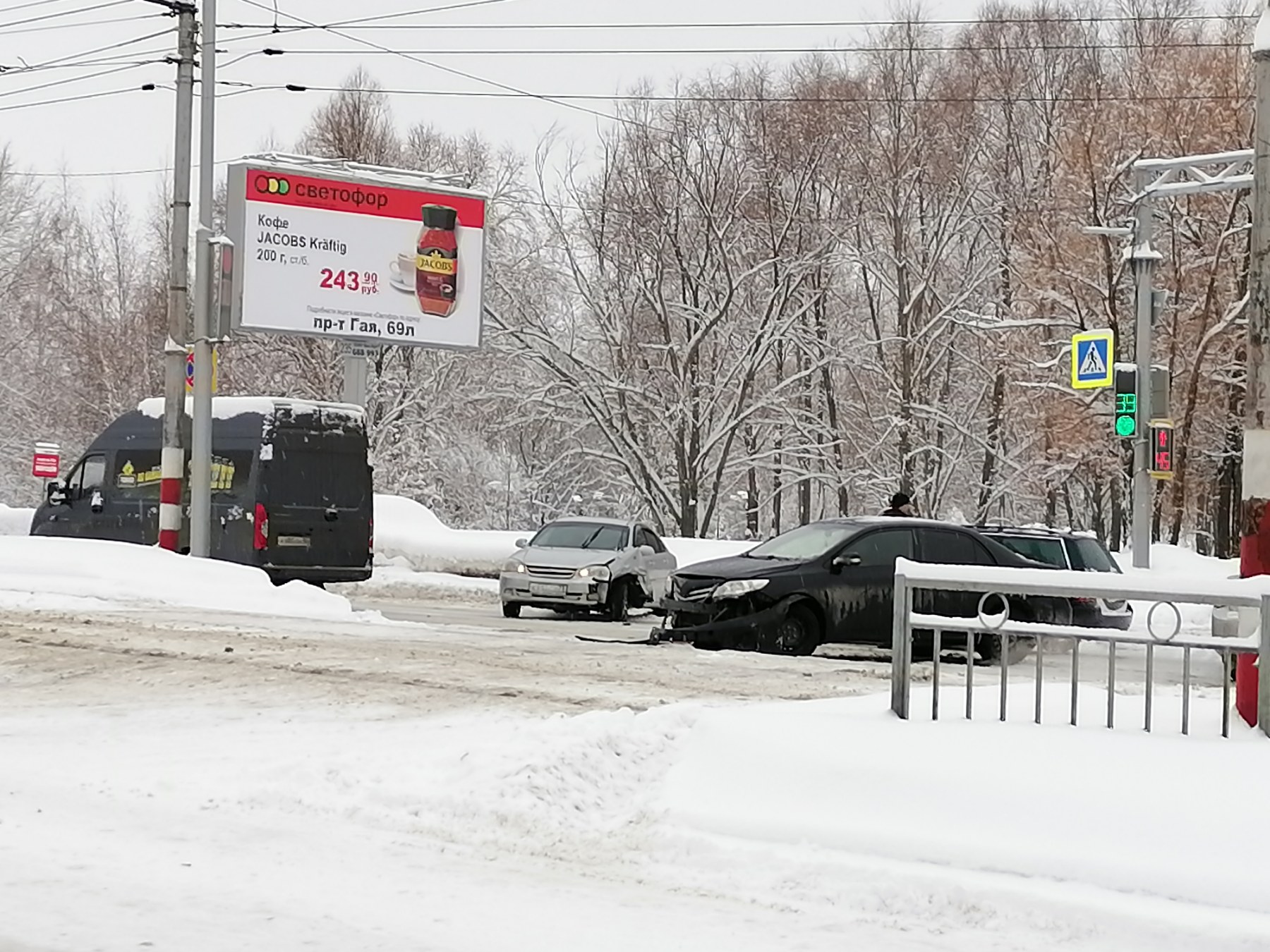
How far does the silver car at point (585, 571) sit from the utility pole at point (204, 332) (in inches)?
157

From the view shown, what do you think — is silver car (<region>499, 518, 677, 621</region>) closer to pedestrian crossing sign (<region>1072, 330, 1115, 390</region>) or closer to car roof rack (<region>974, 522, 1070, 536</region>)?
car roof rack (<region>974, 522, 1070, 536</region>)

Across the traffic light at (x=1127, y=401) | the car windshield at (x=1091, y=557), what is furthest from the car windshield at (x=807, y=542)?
the traffic light at (x=1127, y=401)

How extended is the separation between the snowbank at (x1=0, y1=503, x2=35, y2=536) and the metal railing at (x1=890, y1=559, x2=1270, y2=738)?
30.9 m

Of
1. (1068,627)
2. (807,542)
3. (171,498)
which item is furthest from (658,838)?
(171,498)

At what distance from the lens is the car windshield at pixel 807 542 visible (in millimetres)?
16172

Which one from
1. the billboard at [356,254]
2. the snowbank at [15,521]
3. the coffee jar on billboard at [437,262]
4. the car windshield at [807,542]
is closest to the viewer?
the car windshield at [807,542]

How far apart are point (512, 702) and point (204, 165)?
14.2 meters

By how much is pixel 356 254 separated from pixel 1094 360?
15.5 metres

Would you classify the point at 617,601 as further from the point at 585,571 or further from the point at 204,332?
the point at 204,332

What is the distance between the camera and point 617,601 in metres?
21.7

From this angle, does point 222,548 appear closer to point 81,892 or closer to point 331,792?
point 331,792

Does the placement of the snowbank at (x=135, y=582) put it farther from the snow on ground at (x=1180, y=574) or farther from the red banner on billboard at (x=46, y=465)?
the red banner on billboard at (x=46, y=465)

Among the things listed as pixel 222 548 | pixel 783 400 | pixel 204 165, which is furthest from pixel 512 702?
pixel 783 400

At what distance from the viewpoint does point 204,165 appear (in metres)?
22.3
